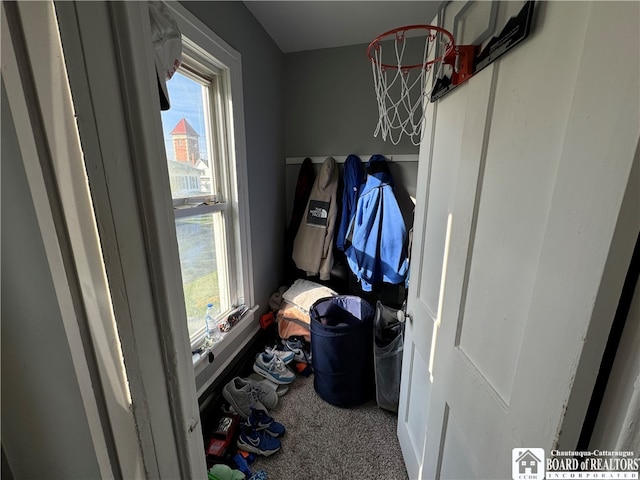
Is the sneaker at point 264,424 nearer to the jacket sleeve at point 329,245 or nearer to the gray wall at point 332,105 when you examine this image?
the jacket sleeve at point 329,245

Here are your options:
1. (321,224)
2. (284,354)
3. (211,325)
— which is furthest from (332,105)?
(284,354)

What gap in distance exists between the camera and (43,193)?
1.24 feet

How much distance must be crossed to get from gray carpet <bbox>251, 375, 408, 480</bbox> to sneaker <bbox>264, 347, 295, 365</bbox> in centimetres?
A: 21

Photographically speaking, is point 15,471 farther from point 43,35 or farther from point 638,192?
point 638,192

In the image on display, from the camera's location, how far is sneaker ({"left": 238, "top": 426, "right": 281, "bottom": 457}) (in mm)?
1299

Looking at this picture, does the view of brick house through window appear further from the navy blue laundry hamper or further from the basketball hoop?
the basketball hoop

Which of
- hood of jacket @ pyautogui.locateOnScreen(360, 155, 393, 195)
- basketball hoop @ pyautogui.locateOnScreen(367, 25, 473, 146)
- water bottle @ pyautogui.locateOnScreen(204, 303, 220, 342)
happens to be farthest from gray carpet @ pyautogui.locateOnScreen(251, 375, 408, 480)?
basketball hoop @ pyautogui.locateOnScreen(367, 25, 473, 146)

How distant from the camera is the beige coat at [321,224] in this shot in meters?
2.09

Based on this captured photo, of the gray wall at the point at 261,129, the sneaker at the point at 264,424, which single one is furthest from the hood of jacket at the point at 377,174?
the sneaker at the point at 264,424

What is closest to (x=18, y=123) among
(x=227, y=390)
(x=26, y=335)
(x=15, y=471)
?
(x=26, y=335)

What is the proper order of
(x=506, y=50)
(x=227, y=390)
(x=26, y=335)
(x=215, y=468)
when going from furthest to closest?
(x=227, y=390) → (x=215, y=468) → (x=506, y=50) → (x=26, y=335)

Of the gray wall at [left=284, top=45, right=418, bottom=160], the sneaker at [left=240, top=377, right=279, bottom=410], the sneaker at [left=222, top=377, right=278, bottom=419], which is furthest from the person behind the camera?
the gray wall at [left=284, top=45, right=418, bottom=160]

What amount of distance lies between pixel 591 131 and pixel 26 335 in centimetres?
95

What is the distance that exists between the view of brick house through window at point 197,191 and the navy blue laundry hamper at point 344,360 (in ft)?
2.23
